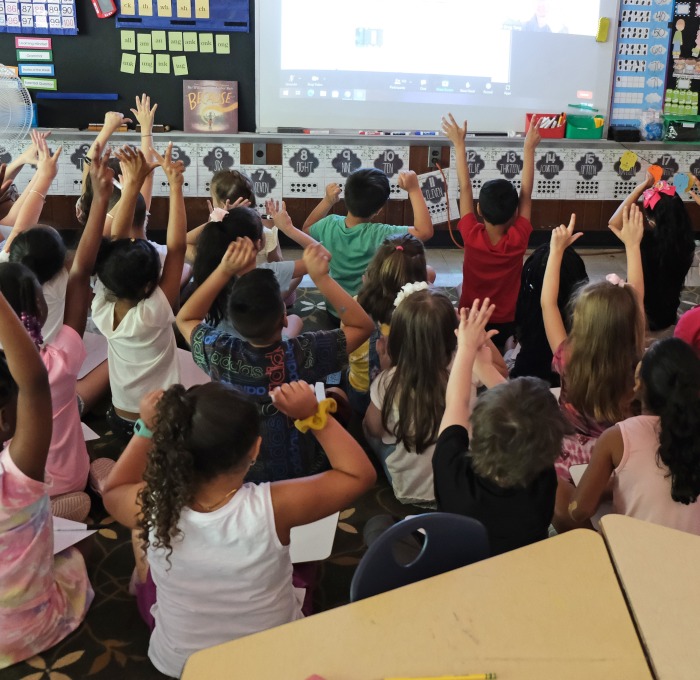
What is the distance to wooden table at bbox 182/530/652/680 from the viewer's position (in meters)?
1.15

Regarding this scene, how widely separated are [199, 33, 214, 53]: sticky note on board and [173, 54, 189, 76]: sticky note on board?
5.1 inches

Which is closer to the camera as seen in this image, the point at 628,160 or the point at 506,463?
the point at 506,463

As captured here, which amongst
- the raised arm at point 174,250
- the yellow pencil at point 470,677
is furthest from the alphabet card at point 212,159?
the yellow pencil at point 470,677

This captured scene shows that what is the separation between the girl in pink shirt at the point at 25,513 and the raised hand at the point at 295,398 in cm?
48

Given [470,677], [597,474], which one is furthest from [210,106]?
[470,677]

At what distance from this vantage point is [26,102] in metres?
4.51

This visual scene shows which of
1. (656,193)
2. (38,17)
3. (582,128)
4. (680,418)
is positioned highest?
(38,17)

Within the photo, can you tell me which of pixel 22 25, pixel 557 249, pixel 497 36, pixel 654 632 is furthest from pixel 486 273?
pixel 22 25

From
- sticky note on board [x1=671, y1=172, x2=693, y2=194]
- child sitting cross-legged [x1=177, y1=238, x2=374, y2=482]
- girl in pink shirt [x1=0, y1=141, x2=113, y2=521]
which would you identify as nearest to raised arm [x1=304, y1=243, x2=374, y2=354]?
child sitting cross-legged [x1=177, y1=238, x2=374, y2=482]

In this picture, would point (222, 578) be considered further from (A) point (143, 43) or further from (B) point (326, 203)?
(A) point (143, 43)

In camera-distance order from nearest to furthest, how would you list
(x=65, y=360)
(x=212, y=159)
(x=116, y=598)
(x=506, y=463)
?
(x=506, y=463) → (x=116, y=598) → (x=65, y=360) → (x=212, y=159)

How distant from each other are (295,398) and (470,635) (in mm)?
538

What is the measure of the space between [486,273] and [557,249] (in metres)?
0.79

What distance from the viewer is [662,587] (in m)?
1.33
